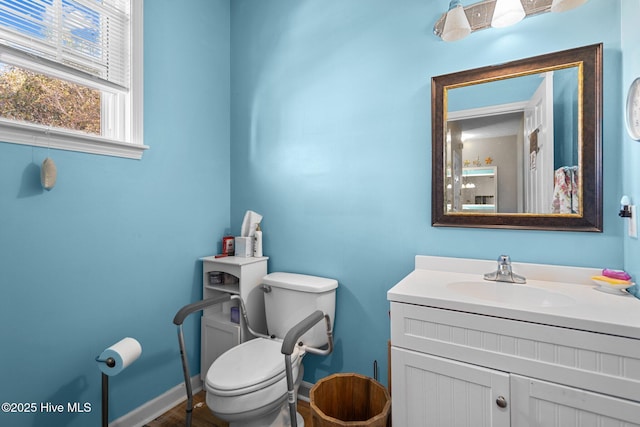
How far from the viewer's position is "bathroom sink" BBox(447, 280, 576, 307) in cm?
120

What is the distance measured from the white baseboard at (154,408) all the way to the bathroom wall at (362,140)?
775mm

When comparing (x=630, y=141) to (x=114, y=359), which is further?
(x=114, y=359)

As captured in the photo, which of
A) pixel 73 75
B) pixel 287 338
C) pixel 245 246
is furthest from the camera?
pixel 245 246

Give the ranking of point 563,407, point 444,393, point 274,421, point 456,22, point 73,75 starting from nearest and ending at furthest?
point 563,407 → point 444,393 → point 456,22 → point 73,75 → point 274,421

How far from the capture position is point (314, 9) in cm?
190

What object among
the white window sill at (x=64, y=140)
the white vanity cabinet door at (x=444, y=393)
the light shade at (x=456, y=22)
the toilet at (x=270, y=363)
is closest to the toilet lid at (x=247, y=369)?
the toilet at (x=270, y=363)

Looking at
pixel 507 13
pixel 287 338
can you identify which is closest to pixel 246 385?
pixel 287 338

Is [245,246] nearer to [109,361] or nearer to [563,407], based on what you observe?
[109,361]

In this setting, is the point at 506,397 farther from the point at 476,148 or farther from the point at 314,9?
the point at 314,9

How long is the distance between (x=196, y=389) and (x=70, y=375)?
30.3 inches

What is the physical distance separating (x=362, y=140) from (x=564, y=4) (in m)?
0.96

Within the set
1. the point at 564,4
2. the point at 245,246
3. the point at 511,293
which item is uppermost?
the point at 564,4

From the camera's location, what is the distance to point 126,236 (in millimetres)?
1634

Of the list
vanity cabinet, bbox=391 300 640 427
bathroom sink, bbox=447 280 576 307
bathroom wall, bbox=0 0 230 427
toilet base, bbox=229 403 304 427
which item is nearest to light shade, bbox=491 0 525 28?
bathroom sink, bbox=447 280 576 307
